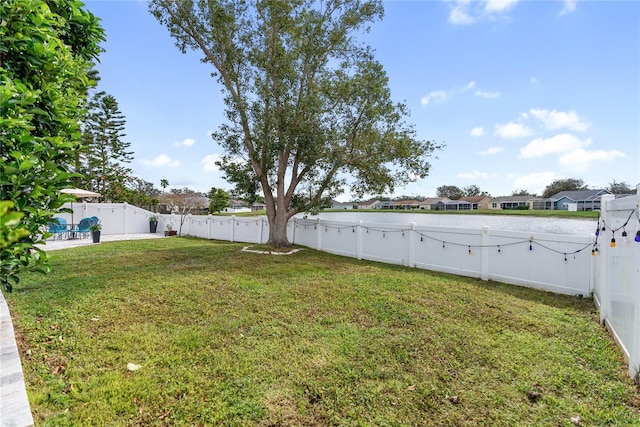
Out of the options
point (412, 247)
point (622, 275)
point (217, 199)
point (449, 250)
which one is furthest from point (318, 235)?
point (217, 199)

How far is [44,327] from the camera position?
360 cm

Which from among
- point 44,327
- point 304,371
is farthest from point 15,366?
point 304,371

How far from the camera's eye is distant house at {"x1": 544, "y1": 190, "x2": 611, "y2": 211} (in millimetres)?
17406

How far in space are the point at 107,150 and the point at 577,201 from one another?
33555 millimetres

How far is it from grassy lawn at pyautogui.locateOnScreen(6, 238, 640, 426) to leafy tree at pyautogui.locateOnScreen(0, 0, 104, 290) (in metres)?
1.44

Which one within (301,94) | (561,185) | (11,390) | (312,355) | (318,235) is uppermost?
(301,94)

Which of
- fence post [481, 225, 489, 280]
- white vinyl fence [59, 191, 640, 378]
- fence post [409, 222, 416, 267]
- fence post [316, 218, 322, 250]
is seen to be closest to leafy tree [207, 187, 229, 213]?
white vinyl fence [59, 191, 640, 378]

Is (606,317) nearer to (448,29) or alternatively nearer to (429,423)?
(429,423)

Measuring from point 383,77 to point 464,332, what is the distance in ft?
28.4

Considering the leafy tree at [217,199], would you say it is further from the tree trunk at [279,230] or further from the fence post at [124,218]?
the tree trunk at [279,230]

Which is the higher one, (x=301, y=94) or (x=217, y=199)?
(x=301, y=94)

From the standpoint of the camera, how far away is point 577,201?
1917 cm

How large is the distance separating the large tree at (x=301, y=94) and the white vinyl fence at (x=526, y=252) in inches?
81.9

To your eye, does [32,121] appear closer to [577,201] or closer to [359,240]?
[359,240]
